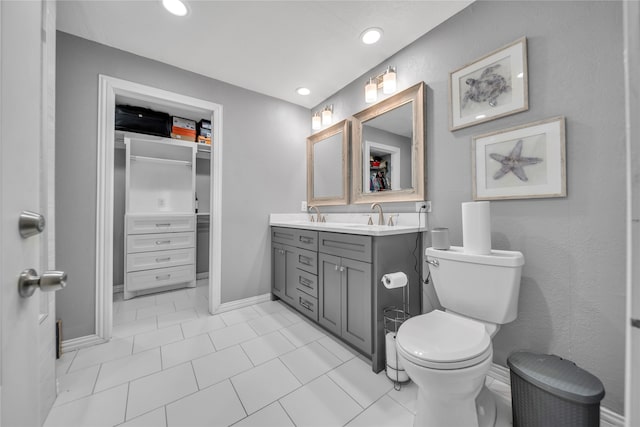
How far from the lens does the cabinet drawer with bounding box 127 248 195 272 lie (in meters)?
2.73

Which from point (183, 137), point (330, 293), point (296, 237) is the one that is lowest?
point (330, 293)

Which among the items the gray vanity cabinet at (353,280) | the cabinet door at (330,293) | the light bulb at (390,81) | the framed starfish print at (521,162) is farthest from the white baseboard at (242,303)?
the light bulb at (390,81)

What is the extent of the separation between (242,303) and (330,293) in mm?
1137

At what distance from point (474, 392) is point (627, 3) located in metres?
1.34

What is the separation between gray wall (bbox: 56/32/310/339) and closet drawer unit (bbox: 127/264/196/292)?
643 millimetres

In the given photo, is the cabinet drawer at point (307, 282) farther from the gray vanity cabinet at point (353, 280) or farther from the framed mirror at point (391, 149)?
the framed mirror at point (391, 149)

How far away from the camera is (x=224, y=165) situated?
2.42 metres

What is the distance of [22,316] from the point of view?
45 centimetres

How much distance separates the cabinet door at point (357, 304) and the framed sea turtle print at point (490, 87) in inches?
45.4

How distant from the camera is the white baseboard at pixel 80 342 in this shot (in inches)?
68.1

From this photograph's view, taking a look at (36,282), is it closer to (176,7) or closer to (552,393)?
(552,393)

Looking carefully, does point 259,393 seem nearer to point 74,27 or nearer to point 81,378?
point 81,378

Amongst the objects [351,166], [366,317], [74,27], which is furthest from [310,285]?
[74,27]

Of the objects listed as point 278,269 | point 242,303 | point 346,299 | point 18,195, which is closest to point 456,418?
point 346,299
